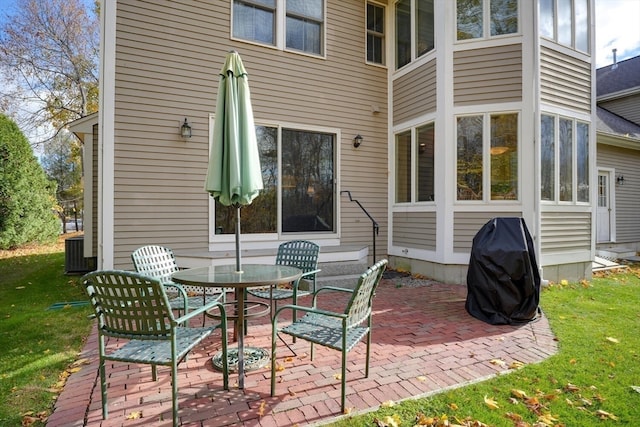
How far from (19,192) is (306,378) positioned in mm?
12303

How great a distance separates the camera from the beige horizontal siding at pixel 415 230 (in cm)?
660

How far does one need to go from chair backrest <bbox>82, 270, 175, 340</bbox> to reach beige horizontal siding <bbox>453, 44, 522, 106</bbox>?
586cm

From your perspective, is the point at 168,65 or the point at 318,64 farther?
the point at 318,64

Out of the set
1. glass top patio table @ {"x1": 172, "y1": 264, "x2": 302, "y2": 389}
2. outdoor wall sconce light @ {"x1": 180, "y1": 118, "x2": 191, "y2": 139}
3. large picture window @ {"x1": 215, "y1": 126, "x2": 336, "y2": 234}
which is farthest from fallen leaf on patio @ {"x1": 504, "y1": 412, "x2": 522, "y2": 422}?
outdoor wall sconce light @ {"x1": 180, "y1": 118, "x2": 191, "y2": 139}

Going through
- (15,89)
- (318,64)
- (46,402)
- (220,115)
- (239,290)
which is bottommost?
(46,402)

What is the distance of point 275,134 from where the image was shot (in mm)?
6621

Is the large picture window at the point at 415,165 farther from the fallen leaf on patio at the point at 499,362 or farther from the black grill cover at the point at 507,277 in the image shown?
the fallen leaf on patio at the point at 499,362

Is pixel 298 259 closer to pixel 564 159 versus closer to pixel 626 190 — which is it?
pixel 564 159

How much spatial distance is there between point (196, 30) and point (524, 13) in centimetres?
551

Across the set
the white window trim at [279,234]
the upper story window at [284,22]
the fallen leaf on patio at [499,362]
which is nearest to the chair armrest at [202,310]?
the fallen leaf on patio at [499,362]

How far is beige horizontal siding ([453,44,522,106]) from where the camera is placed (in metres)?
6.05

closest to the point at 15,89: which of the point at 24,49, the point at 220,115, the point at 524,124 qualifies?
the point at 24,49

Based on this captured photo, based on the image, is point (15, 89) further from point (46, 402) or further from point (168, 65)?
A: point (46, 402)

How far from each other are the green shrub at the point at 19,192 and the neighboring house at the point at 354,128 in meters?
6.53
